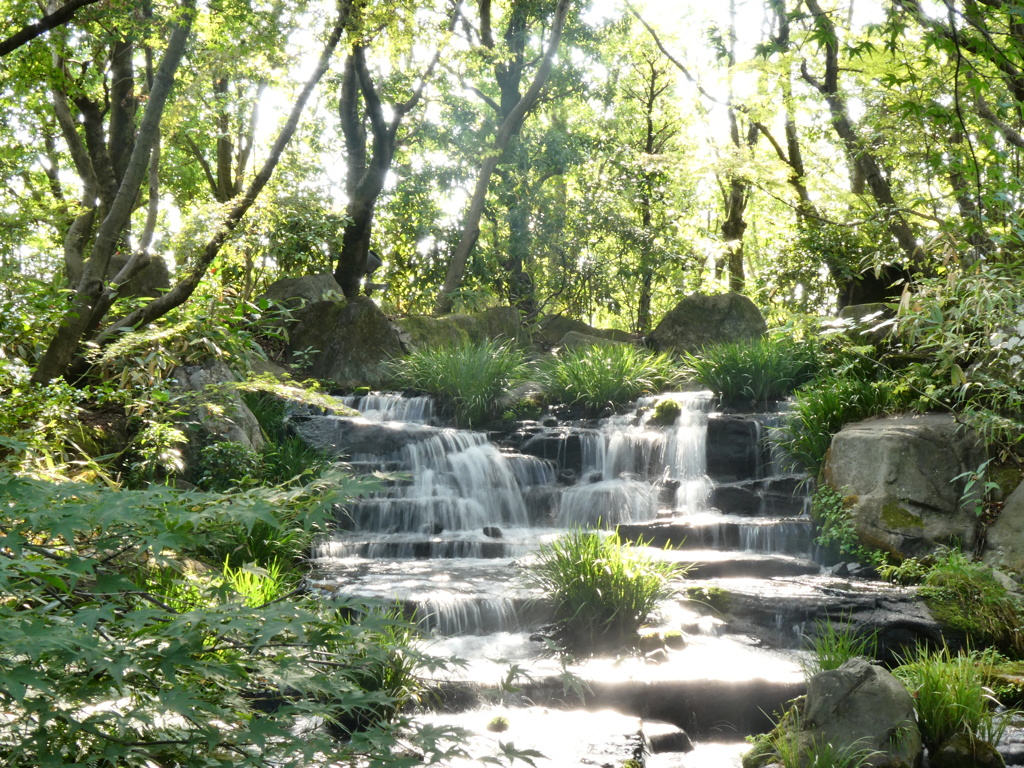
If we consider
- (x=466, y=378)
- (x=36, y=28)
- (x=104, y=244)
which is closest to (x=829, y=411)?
(x=466, y=378)

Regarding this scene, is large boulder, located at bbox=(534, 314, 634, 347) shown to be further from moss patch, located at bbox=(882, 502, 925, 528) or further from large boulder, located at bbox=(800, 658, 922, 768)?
large boulder, located at bbox=(800, 658, 922, 768)

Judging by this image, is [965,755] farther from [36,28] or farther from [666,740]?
[36,28]

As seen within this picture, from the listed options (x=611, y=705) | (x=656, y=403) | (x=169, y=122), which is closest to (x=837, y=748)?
(x=611, y=705)

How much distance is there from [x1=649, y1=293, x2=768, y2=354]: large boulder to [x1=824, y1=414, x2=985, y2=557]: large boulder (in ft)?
23.5

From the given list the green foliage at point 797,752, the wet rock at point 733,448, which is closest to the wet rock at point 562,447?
the wet rock at point 733,448

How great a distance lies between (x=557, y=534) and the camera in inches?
321

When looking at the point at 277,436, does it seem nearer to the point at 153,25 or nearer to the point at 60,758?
the point at 153,25

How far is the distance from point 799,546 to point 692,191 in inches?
755

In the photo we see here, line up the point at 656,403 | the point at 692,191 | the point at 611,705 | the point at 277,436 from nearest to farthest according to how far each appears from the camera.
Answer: the point at 611,705, the point at 277,436, the point at 656,403, the point at 692,191

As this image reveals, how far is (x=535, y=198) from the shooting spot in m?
17.4

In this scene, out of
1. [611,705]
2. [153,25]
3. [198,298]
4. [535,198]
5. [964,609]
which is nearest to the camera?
[611,705]

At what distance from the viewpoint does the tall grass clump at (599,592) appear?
5.46 m

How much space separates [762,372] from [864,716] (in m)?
7.67

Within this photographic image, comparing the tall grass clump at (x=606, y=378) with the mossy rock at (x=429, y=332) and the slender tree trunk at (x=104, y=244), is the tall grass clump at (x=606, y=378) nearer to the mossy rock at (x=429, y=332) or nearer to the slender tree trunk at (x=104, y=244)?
the mossy rock at (x=429, y=332)
